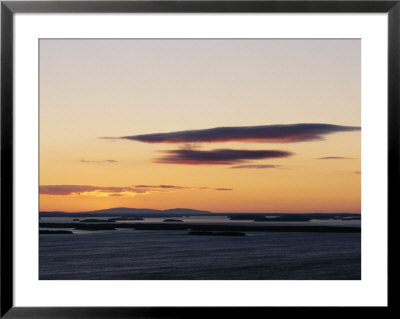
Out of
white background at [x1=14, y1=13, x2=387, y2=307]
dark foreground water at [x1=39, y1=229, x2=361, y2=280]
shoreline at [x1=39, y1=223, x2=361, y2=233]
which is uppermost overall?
white background at [x1=14, y1=13, x2=387, y2=307]

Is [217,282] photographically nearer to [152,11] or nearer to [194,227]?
[152,11]

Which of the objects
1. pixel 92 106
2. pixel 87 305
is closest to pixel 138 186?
pixel 92 106

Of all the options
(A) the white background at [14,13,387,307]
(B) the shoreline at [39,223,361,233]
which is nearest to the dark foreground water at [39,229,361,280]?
(B) the shoreline at [39,223,361,233]

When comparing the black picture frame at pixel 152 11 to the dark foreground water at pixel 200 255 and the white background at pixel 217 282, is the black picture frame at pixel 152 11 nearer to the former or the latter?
the white background at pixel 217 282

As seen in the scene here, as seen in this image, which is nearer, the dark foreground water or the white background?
the white background

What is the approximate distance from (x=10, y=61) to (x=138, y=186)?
1621cm

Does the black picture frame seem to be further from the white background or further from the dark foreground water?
the dark foreground water

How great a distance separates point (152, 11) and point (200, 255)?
16417 mm

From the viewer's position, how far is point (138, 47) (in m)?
16.4

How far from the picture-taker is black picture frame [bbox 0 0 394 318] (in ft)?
4.57

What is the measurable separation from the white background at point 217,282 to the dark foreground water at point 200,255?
45.9 feet

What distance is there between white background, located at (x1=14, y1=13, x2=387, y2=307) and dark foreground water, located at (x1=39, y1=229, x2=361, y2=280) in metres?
14.0

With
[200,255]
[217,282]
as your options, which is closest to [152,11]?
[217,282]

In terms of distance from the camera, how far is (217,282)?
1.42m
